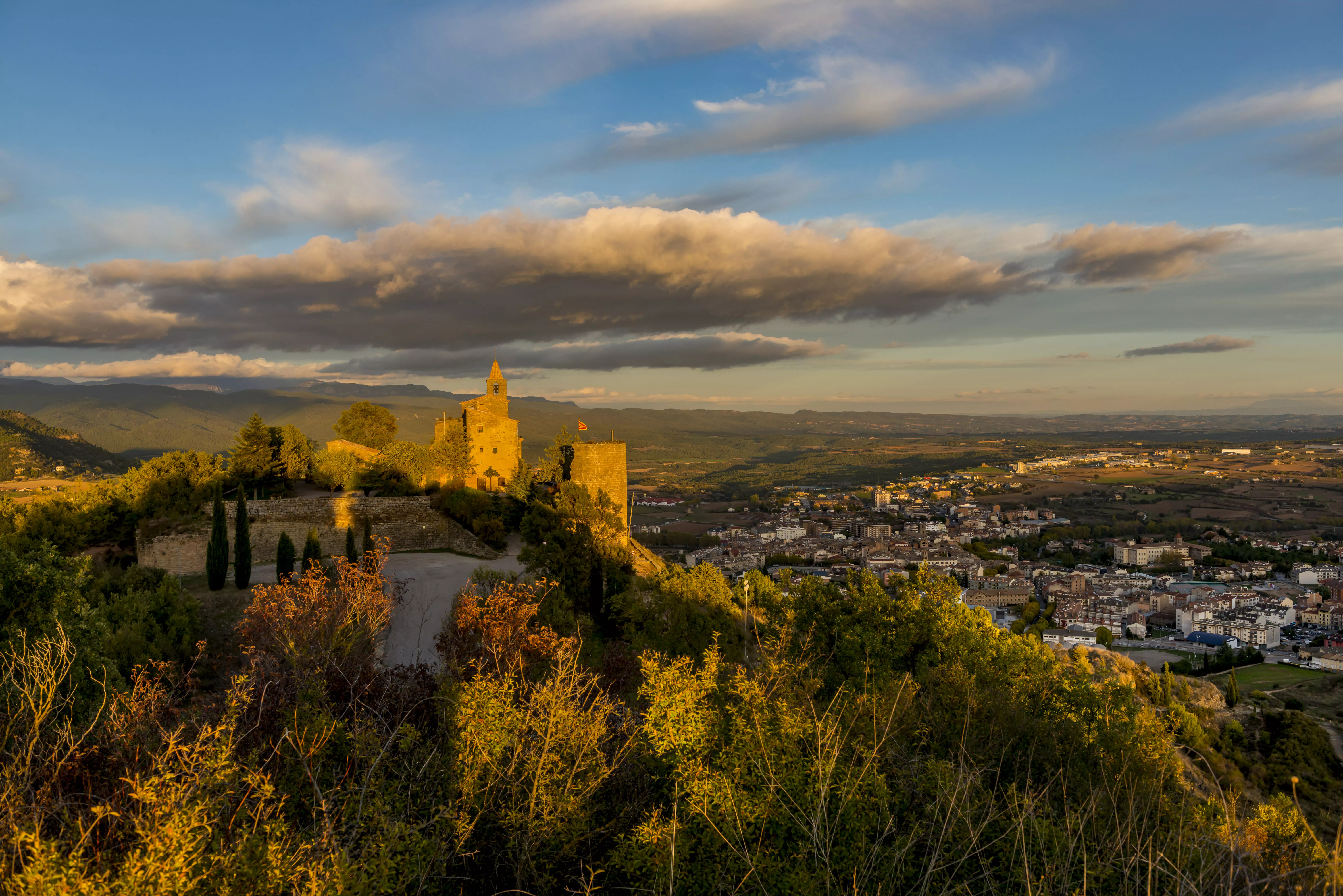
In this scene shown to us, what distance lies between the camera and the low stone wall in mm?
25969

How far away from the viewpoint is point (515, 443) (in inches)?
1694

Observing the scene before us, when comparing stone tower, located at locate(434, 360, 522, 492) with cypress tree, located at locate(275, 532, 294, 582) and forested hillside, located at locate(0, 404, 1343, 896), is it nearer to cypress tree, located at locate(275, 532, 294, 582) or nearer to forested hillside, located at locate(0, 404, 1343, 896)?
cypress tree, located at locate(275, 532, 294, 582)

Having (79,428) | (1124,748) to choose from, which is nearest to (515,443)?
(1124,748)

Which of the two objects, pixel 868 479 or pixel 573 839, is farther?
pixel 868 479

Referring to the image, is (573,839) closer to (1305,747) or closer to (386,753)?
(386,753)

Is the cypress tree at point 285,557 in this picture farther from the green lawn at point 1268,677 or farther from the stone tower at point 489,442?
the green lawn at point 1268,677

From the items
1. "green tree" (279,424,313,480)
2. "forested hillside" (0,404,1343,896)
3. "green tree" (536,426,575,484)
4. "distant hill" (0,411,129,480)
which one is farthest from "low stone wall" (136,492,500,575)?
"distant hill" (0,411,129,480)

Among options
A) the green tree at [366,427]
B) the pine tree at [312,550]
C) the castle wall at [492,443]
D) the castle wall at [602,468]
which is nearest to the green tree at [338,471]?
the castle wall at [492,443]

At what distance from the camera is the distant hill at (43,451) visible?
6488 cm

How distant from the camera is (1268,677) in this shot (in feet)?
171

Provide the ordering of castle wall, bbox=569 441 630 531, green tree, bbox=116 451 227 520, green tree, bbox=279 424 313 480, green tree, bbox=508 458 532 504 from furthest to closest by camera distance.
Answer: green tree, bbox=279 424 313 480 → green tree, bbox=508 458 532 504 → castle wall, bbox=569 441 630 531 → green tree, bbox=116 451 227 520

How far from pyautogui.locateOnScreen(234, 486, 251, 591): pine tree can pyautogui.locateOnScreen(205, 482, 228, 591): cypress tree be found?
333mm

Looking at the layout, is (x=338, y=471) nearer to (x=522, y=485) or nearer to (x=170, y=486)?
(x=170, y=486)

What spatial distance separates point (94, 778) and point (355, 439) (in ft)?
135
